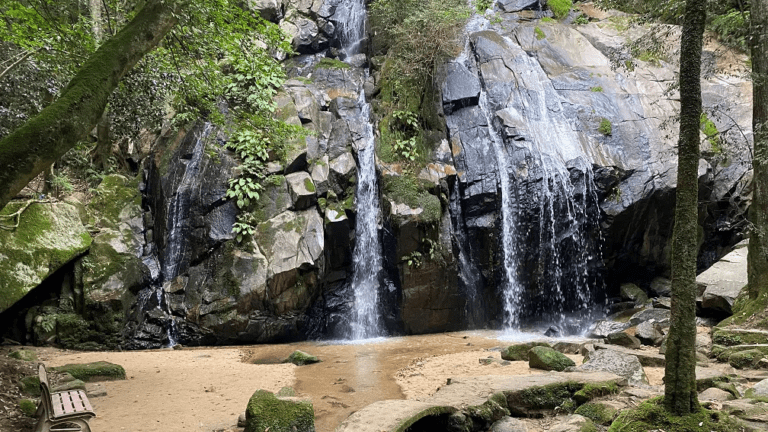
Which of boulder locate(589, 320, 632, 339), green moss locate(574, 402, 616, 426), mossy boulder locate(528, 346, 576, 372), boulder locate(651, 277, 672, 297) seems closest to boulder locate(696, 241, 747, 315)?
boulder locate(589, 320, 632, 339)

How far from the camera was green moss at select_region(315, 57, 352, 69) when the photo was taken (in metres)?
16.7

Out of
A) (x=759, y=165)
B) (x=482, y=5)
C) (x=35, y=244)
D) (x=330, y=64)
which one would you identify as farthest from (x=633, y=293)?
(x=35, y=244)

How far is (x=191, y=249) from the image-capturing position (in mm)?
11719

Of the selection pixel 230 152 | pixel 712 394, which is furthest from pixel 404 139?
pixel 712 394

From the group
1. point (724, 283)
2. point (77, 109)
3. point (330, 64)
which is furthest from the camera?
point (330, 64)

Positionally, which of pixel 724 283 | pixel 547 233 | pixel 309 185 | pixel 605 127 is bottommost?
pixel 724 283

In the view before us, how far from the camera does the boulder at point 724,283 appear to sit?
9.73 meters

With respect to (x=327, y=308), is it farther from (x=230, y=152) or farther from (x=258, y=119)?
(x=258, y=119)

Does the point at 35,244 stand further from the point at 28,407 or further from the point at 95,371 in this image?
the point at 28,407

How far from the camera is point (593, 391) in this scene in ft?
17.0

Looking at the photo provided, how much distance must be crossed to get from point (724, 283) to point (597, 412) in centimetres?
756

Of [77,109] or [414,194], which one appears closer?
[77,109]

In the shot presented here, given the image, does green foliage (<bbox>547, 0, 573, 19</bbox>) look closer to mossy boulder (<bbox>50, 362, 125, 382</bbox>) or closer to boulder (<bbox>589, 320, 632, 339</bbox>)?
boulder (<bbox>589, 320, 632, 339</bbox>)

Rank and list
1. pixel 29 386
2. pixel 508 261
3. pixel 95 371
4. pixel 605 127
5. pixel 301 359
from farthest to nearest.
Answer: pixel 605 127 → pixel 508 261 → pixel 301 359 → pixel 95 371 → pixel 29 386
